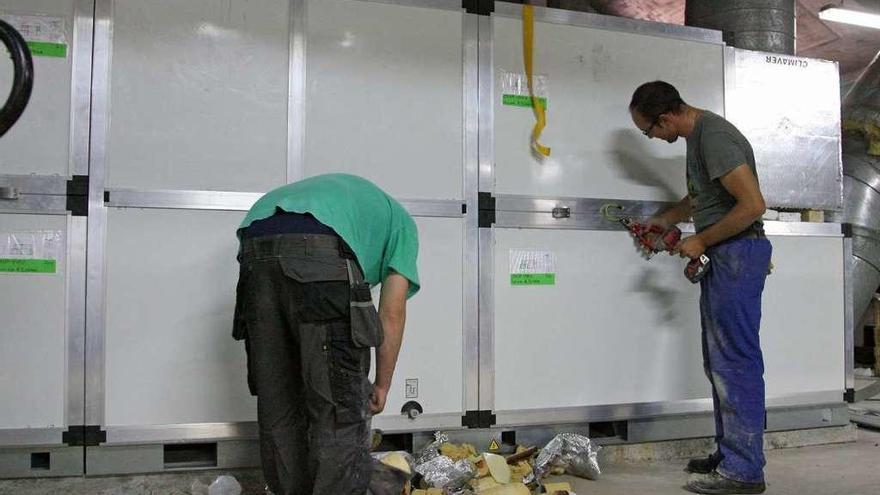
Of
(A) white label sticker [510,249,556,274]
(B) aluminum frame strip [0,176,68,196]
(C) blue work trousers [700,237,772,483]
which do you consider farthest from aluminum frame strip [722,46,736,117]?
(B) aluminum frame strip [0,176,68,196]

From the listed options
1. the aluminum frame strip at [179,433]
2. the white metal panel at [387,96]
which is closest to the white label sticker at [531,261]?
the white metal panel at [387,96]

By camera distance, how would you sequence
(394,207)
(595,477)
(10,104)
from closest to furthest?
(10,104) < (394,207) < (595,477)

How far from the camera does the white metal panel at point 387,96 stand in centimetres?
258

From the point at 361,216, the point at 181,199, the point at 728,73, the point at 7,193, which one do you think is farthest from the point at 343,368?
the point at 728,73

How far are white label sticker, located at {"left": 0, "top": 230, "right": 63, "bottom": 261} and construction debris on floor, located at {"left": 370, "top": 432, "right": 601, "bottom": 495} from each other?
136 cm

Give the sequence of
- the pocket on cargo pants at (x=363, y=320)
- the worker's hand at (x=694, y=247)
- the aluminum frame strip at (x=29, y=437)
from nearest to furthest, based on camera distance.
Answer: the pocket on cargo pants at (x=363, y=320)
the aluminum frame strip at (x=29, y=437)
the worker's hand at (x=694, y=247)

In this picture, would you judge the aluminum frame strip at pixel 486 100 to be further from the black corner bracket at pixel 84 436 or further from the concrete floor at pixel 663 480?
the black corner bracket at pixel 84 436

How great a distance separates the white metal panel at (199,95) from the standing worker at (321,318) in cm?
80

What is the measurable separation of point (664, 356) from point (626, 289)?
1.18 ft

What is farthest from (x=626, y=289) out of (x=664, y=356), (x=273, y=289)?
(x=273, y=289)

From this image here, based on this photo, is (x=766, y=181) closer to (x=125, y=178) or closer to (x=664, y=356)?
(x=664, y=356)

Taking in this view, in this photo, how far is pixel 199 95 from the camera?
2.46 m

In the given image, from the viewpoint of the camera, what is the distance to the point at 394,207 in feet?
5.82

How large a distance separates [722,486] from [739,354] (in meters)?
0.49
